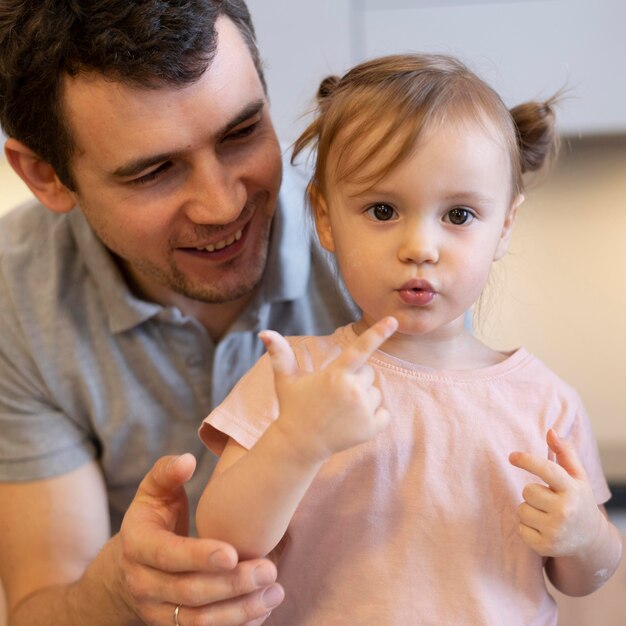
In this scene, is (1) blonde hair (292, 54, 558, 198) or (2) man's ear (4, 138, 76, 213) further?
(2) man's ear (4, 138, 76, 213)

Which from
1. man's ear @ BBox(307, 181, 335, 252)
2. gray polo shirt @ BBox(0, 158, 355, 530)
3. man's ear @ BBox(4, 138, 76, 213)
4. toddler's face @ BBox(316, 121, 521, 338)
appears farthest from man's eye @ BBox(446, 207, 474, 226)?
man's ear @ BBox(4, 138, 76, 213)

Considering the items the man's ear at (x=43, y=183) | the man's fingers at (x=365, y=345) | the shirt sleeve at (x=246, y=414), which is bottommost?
the shirt sleeve at (x=246, y=414)

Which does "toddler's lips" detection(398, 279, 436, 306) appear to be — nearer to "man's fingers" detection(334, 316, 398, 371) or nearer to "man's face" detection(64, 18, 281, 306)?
"man's fingers" detection(334, 316, 398, 371)

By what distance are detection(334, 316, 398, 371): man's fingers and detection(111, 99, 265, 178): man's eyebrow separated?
1.41 feet

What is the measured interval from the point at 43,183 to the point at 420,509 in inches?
28.1

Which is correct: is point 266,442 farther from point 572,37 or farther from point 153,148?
point 572,37

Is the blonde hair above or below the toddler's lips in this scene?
above

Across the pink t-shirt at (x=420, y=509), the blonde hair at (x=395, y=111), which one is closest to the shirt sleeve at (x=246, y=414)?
the pink t-shirt at (x=420, y=509)

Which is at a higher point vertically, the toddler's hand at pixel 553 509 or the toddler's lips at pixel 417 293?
the toddler's lips at pixel 417 293

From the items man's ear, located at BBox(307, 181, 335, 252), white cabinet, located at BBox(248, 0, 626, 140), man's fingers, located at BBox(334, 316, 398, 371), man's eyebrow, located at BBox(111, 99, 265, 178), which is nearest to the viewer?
man's fingers, located at BBox(334, 316, 398, 371)

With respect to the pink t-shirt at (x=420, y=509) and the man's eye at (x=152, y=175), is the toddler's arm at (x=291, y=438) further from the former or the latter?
the man's eye at (x=152, y=175)

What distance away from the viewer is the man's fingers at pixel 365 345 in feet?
2.38

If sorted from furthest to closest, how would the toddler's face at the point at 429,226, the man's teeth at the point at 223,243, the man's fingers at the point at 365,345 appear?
the man's teeth at the point at 223,243
the toddler's face at the point at 429,226
the man's fingers at the point at 365,345

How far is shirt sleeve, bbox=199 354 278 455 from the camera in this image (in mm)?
874
